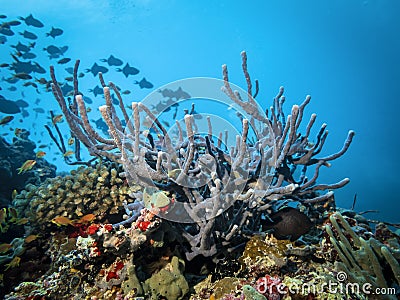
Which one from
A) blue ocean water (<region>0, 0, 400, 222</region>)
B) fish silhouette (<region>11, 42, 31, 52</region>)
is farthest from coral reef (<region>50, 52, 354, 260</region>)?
blue ocean water (<region>0, 0, 400, 222</region>)

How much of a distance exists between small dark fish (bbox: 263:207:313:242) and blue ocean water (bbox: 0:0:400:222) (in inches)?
1698

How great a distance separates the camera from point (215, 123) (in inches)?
132

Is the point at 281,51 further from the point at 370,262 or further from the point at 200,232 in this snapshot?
the point at 200,232

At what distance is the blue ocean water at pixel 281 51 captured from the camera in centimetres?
5066

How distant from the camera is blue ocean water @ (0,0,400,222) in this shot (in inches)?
1994

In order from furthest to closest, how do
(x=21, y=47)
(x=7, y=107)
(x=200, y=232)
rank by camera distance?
(x=21, y=47)
(x=7, y=107)
(x=200, y=232)

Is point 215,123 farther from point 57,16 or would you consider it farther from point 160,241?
point 57,16

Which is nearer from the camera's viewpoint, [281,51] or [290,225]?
[290,225]

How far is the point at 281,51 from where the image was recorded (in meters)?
86.9

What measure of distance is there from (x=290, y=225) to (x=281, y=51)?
Result: 314 ft

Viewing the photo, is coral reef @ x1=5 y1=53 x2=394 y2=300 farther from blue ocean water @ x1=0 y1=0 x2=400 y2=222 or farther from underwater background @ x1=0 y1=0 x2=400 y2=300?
blue ocean water @ x1=0 y1=0 x2=400 y2=222

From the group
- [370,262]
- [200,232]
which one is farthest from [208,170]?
[370,262]

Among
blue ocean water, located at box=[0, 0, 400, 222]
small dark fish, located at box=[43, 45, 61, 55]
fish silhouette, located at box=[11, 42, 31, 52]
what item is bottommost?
fish silhouette, located at box=[11, 42, 31, 52]

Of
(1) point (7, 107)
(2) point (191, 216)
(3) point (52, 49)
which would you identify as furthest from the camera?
(3) point (52, 49)
